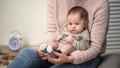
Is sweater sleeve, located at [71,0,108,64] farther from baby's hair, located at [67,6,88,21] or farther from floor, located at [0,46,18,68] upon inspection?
floor, located at [0,46,18,68]

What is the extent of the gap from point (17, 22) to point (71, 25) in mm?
1121

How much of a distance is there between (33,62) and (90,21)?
44 cm

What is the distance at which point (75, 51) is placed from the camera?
1.36 meters

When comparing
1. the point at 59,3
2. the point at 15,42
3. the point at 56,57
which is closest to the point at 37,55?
the point at 56,57

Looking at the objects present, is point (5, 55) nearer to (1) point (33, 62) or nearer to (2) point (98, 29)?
(1) point (33, 62)

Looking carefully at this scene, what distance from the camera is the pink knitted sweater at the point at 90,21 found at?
139 centimetres

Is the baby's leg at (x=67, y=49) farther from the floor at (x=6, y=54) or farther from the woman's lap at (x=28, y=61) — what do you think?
the floor at (x=6, y=54)

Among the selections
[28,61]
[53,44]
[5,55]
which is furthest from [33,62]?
[5,55]

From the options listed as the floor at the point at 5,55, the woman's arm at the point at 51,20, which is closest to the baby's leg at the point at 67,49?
the woman's arm at the point at 51,20

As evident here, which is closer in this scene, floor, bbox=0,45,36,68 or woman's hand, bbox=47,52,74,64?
woman's hand, bbox=47,52,74,64

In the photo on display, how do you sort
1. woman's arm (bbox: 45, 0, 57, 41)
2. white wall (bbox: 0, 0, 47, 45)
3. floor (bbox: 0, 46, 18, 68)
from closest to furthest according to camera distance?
woman's arm (bbox: 45, 0, 57, 41)
floor (bbox: 0, 46, 18, 68)
white wall (bbox: 0, 0, 47, 45)

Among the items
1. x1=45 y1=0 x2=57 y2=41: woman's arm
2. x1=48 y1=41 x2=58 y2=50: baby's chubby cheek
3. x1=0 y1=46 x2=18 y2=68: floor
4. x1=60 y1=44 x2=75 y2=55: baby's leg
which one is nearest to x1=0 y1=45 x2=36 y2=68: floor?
x1=0 y1=46 x2=18 y2=68: floor

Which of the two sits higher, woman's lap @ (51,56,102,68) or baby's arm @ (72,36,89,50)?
baby's arm @ (72,36,89,50)

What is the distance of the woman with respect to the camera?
1353 mm
